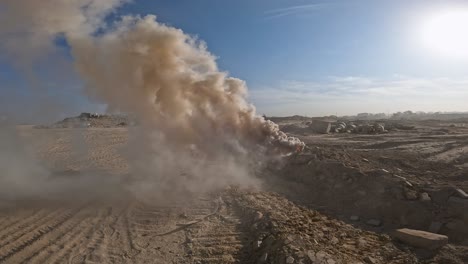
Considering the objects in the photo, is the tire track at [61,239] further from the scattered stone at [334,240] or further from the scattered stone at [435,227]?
the scattered stone at [435,227]

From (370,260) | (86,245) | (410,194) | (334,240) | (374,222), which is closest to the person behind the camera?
(370,260)

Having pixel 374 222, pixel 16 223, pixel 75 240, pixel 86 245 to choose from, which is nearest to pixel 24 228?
pixel 16 223

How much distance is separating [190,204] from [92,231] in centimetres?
291

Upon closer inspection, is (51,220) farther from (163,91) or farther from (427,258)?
(427,258)

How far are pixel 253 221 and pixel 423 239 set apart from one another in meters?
3.69

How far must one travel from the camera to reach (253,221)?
29.2 feet

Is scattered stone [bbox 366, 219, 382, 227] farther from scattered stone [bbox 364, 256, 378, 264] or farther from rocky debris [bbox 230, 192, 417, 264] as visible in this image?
scattered stone [bbox 364, 256, 378, 264]

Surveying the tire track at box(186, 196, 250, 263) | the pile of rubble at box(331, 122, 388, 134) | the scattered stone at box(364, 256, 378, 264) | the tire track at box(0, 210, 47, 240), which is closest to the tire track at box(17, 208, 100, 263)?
the tire track at box(0, 210, 47, 240)

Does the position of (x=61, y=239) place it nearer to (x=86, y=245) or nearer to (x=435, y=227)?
(x=86, y=245)

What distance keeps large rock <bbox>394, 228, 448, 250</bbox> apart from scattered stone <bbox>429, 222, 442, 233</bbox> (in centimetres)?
90

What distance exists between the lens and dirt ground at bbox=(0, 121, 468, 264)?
23.7 ft

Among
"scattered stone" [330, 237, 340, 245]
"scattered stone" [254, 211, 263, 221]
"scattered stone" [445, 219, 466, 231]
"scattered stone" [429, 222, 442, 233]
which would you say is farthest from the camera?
"scattered stone" [254, 211, 263, 221]

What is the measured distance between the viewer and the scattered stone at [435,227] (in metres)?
8.54

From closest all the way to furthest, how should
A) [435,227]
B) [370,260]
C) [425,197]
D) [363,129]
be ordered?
1. [370,260]
2. [435,227]
3. [425,197]
4. [363,129]
